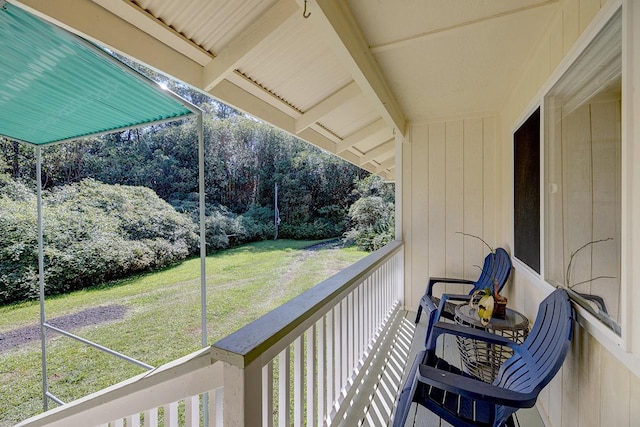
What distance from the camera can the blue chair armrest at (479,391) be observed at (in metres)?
1.16

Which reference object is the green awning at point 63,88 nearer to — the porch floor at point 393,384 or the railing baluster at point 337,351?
the railing baluster at point 337,351

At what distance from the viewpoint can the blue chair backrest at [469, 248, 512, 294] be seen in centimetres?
269

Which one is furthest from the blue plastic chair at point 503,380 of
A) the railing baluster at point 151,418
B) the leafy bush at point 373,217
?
the leafy bush at point 373,217

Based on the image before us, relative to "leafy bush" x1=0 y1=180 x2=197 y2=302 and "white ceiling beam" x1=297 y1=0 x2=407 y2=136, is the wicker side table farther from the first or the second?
"leafy bush" x1=0 y1=180 x2=197 y2=302

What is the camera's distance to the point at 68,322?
628 cm

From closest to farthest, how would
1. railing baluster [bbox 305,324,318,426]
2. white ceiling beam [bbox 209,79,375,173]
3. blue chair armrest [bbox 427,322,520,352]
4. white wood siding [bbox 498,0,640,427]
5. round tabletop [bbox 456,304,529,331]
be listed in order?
white wood siding [bbox 498,0,640,427] → railing baluster [bbox 305,324,318,426] → blue chair armrest [bbox 427,322,520,352] → round tabletop [bbox 456,304,529,331] → white ceiling beam [bbox 209,79,375,173]

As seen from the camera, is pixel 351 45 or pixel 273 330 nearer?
pixel 273 330

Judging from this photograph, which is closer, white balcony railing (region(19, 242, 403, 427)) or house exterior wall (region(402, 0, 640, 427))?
white balcony railing (region(19, 242, 403, 427))

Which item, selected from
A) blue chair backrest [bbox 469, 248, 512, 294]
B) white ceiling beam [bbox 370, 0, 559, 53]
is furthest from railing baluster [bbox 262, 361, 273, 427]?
blue chair backrest [bbox 469, 248, 512, 294]

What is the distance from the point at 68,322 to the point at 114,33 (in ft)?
24.9

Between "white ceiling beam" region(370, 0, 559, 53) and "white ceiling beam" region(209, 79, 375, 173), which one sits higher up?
"white ceiling beam" region(370, 0, 559, 53)

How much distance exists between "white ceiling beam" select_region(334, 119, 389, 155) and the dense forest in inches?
309

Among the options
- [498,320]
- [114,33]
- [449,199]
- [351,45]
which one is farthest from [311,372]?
[449,199]

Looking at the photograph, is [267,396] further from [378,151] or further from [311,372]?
[378,151]
